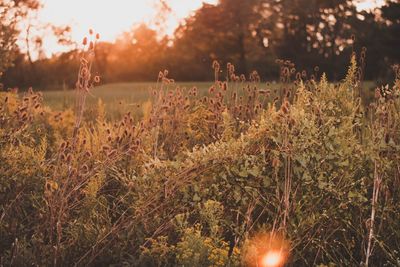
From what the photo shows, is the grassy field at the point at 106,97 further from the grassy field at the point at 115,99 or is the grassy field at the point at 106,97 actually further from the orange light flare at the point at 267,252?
the orange light flare at the point at 267,252

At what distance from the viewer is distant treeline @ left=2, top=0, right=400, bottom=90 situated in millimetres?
40031

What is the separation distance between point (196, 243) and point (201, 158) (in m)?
0.61

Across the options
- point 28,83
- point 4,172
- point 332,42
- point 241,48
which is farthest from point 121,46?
point 4,172

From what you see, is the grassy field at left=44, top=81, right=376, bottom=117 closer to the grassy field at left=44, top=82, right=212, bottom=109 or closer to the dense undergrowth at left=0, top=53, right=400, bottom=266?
the grassy field at left=44, top=82, right=212, bottom=109

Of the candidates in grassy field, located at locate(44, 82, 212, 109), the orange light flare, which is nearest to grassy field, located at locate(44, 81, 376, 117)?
grassy field, located at locate(44, 82, 212, 109)

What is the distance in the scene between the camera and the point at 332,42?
4256 centimetres

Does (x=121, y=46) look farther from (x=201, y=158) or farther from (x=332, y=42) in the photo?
(x=201, y=158)

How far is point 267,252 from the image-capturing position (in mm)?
3094

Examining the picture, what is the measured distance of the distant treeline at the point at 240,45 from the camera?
131ft

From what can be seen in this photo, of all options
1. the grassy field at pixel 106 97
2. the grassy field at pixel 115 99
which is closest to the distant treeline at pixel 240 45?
the grassy field at pixel 106 97

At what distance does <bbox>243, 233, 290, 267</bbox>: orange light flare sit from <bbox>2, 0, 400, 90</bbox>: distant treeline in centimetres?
3565

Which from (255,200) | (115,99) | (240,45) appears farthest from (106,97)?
(240,45)

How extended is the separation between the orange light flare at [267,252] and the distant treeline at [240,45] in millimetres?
35646

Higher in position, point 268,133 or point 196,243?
point 268,133
